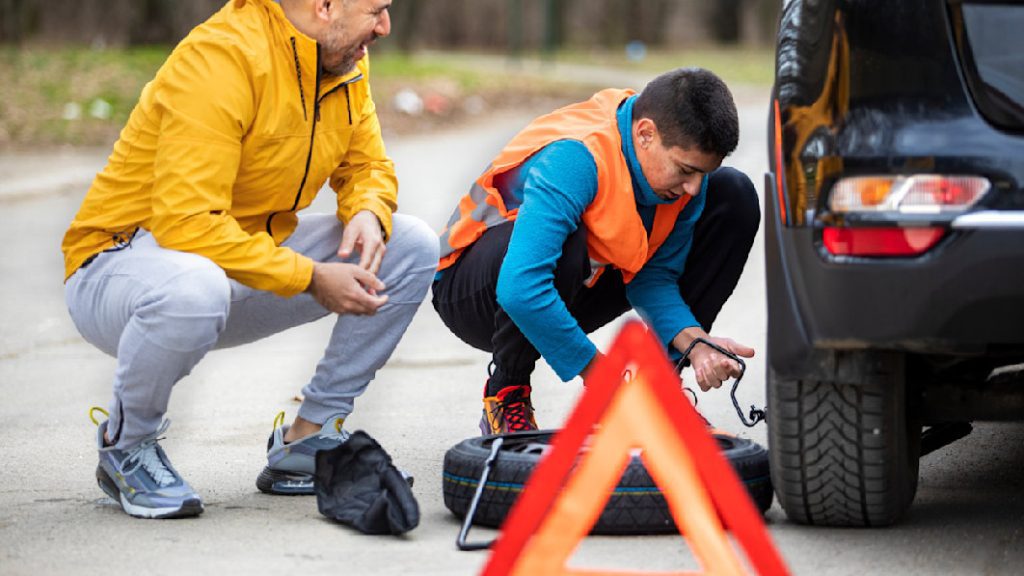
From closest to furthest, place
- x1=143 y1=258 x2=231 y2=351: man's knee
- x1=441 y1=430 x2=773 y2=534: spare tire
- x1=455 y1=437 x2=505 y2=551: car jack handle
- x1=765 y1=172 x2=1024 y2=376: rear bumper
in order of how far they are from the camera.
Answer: x1=765 y1=172 x2=1024 y2=376: rear bumper, x1=455 y1=437 x2=505 y2=551: car jack handle, x1=441 y1=430 x2=773 y2=534: spare tire, x1=143 y1=258 x2=231 y2=351: man's knee

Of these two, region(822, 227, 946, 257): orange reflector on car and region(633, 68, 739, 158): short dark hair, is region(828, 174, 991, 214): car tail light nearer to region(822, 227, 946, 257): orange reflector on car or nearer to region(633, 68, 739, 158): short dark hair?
region(822, 227, 946, 257): orange reflector on car

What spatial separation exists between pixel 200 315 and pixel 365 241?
0.50 metres

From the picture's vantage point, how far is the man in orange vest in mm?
4082

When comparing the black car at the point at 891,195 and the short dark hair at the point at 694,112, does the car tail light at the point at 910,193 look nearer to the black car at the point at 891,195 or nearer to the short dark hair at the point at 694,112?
the black car at the point at 891,195

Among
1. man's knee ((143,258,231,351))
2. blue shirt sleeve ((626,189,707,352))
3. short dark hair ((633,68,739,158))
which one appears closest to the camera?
man's knee ((143,258,231,351))

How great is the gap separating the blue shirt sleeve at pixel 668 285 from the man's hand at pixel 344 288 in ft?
2.87

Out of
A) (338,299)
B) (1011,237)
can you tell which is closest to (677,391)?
(1011,237)

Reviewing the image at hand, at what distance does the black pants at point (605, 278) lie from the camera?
14.8 feet

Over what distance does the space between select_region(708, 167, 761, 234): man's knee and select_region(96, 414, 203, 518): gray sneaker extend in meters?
1.58

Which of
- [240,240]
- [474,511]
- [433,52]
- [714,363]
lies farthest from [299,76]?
[433,52]

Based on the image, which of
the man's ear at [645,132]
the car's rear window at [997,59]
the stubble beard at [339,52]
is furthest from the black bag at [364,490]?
the car's rear window at [997,59]

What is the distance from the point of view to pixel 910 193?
3.11 meters

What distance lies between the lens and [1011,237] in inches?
119

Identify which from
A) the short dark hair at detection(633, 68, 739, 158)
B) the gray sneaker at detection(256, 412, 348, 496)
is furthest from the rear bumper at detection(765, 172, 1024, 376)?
the gray sneaker at detection(256, 412, 348, 496)
